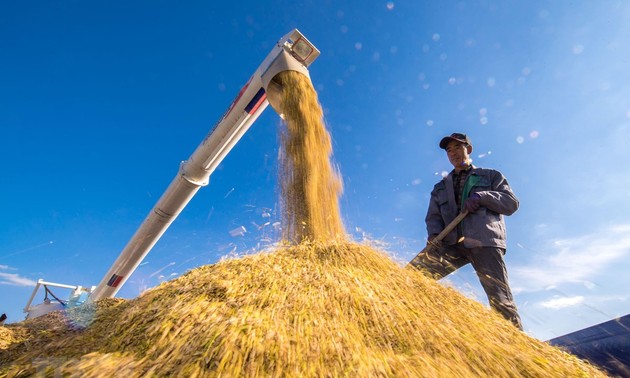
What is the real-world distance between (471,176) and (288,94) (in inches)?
103

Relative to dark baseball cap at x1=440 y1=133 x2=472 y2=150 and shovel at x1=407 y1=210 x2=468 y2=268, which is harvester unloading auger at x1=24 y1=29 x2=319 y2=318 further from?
shovel at x1=407 y1=210 x2=468 y2=268

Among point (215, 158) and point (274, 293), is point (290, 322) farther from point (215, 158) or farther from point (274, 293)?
point (215, 158)

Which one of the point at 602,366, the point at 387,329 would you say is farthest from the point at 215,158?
the point at 602,366

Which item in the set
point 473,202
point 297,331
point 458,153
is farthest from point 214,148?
point 297,331

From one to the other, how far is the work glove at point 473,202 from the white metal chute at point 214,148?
2868mm

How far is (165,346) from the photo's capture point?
5.53ft

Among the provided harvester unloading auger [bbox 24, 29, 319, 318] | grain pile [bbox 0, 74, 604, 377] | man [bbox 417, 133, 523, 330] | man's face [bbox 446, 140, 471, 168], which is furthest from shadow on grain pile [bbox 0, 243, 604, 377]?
harvester unloading auger [bbox 24, 29, 319, 318]

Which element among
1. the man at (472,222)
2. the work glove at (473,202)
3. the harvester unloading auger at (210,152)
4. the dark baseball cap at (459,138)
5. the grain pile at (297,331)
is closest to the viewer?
the grain pile at (297,331)

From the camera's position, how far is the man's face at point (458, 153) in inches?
163

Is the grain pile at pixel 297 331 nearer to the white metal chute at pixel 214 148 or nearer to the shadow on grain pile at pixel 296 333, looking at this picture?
the shadow on grain pile at pixel 296 333

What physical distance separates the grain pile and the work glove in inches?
45.3

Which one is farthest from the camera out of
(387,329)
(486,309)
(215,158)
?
(215,158)

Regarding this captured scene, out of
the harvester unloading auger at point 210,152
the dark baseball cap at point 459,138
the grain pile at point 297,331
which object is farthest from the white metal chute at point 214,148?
the grain pile at point 297,331

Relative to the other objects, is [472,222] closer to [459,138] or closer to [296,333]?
[459,138]
